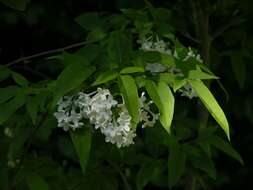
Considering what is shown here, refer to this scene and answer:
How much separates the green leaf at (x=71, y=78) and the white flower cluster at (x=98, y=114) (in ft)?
0.15

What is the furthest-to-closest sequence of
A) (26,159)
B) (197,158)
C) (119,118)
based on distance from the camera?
(197,158), (26,159), (119,118)

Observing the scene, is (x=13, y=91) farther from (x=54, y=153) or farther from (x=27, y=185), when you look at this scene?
(x=54, y=153)

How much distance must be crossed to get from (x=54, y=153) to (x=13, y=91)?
128 centimetres

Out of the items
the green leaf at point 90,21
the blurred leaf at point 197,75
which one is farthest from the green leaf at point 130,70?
the green leaf at point 90,21

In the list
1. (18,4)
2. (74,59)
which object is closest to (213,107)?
(74,59)

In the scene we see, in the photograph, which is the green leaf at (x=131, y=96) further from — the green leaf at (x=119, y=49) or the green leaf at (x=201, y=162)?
the green leaf at (x=201, y=162)

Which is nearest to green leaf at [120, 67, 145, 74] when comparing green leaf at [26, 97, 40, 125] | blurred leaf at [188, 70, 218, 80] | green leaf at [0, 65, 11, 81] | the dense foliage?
the dense foliage

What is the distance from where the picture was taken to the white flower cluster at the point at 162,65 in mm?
1491

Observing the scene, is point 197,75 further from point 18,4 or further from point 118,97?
point 18,4

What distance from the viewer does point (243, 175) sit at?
3.50 metres

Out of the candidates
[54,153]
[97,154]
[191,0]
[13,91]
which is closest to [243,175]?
[54,153]

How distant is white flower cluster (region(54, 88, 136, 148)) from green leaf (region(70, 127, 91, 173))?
0.01 m

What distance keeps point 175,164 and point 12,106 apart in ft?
1.65

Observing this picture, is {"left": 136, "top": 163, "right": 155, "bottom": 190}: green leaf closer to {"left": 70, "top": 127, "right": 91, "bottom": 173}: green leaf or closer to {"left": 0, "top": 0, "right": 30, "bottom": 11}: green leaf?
{"left": 70, "top": 127, "right": 91, "bottom": 173}: green leaf
